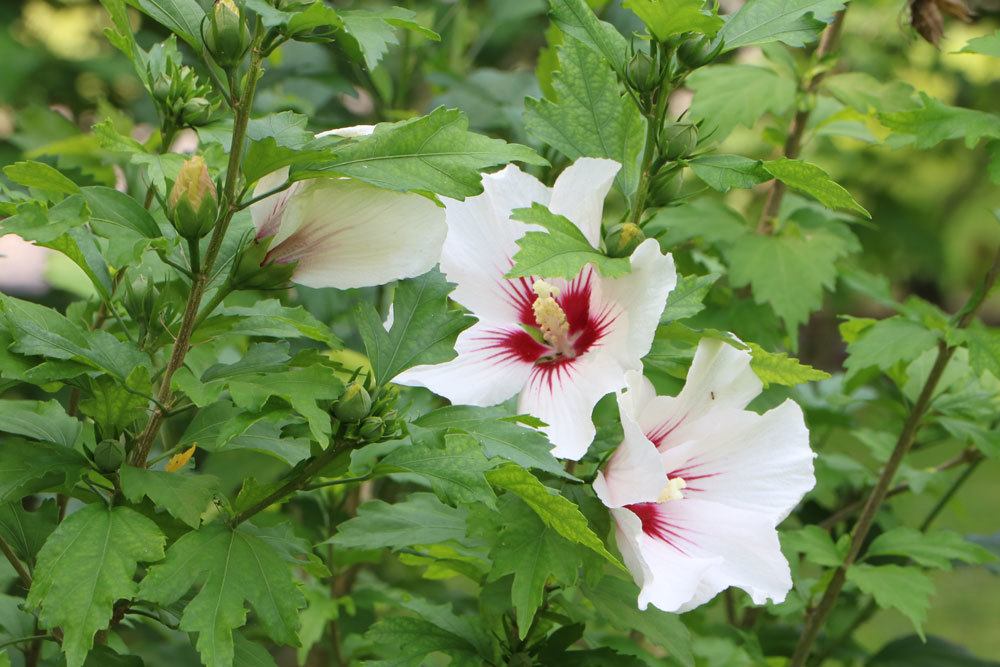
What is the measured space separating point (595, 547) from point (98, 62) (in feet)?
5.58

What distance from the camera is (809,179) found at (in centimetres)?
72

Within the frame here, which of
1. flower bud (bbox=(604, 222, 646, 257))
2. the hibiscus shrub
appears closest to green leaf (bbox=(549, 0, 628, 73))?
the hibiscus shrub

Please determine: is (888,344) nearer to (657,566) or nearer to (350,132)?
(657,566)

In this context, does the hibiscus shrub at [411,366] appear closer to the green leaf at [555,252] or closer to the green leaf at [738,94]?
the green leaf at [555,252]

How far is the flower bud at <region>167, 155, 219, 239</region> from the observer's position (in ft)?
2.14

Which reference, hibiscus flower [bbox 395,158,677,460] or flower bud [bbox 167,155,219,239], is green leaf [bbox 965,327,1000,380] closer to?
hibiscus flower [bbox 395,158,677,460]

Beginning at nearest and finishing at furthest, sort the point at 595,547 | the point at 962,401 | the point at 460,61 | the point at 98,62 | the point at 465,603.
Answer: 1. the point at 595,547
2. the point at 962,401
3. the point at 465,603
4. the point at 460,61
5. the point at 98,62

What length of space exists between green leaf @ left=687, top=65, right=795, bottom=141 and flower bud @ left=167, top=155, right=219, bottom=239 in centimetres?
67

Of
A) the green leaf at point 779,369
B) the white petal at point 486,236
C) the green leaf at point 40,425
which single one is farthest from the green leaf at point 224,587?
the green leaf at point 779,369

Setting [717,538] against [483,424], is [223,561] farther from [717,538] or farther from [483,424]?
[717,538]

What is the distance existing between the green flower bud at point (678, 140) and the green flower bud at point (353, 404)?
0.24m

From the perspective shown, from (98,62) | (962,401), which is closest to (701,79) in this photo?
(962,401)

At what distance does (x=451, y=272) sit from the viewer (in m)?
0.80

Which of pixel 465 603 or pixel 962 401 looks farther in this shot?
pixel 465 603
